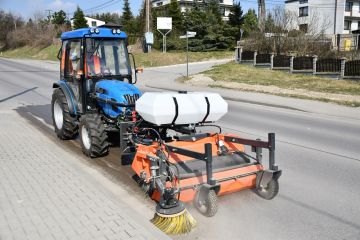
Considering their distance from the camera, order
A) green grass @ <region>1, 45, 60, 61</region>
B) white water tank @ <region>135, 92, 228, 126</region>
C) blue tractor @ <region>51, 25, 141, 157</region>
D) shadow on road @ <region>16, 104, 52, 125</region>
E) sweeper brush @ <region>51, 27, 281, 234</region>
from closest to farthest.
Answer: sweeper brush @ <region>51, 27, 281, 234</region> < white water tank @ <region>135, 92, 228, 126</region> < blue tractor @ <region>51, 25, 141, 157</region> < shadow on road @ <region>16, 104, 52, 125</region> < green grass @ <region>1, 45, 60, 61</region>

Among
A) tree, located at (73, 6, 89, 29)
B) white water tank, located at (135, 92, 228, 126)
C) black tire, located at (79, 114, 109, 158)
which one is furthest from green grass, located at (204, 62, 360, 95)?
A: tree, located at (73, 6, 89, 29)

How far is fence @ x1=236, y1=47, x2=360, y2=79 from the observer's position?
2220cm

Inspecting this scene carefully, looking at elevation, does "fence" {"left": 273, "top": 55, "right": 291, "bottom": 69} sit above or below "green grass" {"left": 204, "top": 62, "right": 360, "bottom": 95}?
above

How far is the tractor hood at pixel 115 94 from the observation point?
7348 mm

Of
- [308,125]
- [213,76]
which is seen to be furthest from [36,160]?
[213,76]

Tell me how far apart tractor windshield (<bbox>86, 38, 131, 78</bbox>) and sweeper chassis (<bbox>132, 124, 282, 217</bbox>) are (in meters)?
2.90

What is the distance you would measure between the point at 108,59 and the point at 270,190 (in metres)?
4.57

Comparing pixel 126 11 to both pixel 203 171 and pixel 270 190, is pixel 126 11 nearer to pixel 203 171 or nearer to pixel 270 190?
pixel 203 171

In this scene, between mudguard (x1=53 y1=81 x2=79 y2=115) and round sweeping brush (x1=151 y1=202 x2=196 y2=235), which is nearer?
round sweeping brush (x1=151 y1=202 x2=196 y2=235)

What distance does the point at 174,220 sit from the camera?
4.57 meters

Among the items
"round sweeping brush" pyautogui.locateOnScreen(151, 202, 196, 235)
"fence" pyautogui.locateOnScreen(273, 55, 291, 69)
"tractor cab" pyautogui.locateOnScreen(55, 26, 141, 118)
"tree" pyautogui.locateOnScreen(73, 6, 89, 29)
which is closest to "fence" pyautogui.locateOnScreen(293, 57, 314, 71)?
"fence" pyautogui.locateOnScreen(273, 55, 291, 69)

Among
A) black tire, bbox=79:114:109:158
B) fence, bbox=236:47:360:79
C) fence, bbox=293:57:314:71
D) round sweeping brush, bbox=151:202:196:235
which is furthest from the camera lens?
fence, bbox=293:57:314:71

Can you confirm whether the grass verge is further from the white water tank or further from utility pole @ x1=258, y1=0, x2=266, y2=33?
the white water tank

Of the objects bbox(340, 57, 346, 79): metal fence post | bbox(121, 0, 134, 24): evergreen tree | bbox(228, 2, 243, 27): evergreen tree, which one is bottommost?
bbox(340, 57, 346, 79): metal fence post
